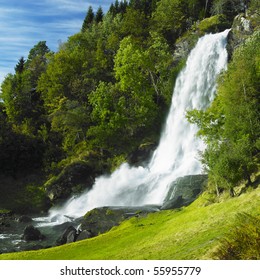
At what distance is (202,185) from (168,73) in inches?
1297

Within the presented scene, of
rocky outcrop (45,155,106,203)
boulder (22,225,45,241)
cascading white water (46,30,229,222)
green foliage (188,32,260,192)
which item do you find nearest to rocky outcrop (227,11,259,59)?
cascading white water (46,30,229,222)

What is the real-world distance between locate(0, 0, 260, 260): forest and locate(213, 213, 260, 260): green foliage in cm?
2864

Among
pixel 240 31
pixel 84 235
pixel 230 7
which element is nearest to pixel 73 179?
pixel 84 235

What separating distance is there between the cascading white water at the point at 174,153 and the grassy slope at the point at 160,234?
14492 millimetres

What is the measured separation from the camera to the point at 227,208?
2650 cm

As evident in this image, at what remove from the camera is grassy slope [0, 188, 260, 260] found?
805 inches

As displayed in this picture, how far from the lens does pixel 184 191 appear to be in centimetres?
4238

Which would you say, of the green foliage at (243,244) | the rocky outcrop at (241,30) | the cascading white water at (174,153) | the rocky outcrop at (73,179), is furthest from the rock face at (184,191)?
the green foliage at (243,244)

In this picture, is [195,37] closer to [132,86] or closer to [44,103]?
[132,86]

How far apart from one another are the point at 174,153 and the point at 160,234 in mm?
30391

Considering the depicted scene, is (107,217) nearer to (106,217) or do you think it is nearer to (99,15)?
(106,217)

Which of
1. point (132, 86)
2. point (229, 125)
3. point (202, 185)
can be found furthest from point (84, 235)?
point (132, 86)

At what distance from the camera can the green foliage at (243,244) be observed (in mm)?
10516

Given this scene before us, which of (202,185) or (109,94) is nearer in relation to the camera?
(202,185)
